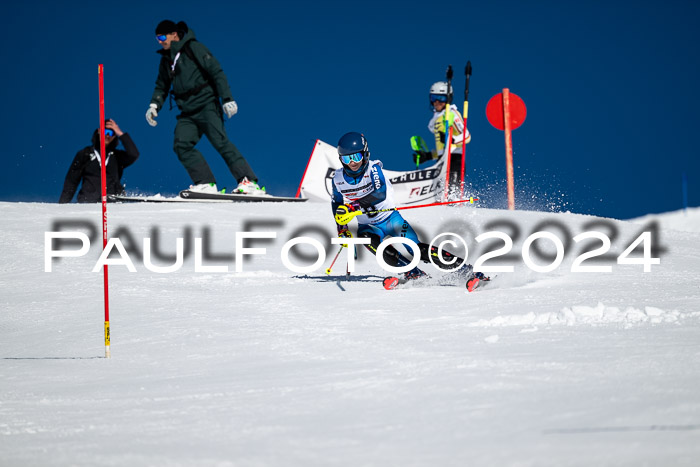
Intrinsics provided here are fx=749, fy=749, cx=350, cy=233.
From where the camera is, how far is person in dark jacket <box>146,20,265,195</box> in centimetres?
991

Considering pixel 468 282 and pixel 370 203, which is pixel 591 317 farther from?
pixel 370 203

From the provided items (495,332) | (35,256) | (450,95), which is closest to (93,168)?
(35,256)

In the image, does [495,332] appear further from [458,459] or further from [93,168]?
[93,168]

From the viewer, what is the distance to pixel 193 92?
9.91 meters

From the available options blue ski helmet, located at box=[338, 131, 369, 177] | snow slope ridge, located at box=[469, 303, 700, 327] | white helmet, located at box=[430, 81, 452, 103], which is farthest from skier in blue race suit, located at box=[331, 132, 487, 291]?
white helmet, located at box=[430, 81, 452, 103]

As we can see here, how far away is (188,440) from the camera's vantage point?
242cm

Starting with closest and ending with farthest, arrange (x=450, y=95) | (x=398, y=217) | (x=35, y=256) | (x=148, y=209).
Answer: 1. (x=398, y=217)
2. (x=35, y=256)
3. (x=148, y=209)
4. (x=450, y=95)

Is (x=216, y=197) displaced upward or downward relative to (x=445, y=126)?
downward

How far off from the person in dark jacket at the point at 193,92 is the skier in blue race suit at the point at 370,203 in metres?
4.04

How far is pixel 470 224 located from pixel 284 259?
2.62 m

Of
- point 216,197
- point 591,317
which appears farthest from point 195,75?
point 591,317

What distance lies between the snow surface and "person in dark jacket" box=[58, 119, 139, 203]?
10.9 ft

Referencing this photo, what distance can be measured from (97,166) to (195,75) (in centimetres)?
188

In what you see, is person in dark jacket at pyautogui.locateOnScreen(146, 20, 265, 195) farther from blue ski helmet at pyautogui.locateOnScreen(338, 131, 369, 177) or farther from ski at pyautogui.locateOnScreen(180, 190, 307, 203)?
blue ski helmet at pyautogui.locateOnScreen(338, 131, 369, 177)
